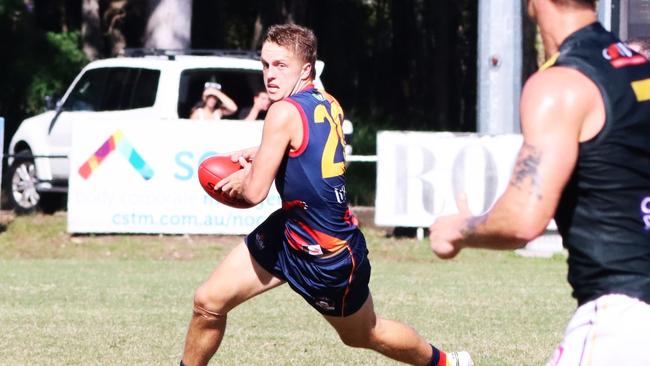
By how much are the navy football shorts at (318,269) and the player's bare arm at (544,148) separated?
2283 millimetres

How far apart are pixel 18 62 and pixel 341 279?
1938 cm

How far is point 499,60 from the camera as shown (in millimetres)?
15352

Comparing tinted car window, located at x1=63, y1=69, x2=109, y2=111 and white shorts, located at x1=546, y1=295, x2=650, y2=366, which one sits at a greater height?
white shorts, located at x1=546, y1=295, x2=650, y2=366

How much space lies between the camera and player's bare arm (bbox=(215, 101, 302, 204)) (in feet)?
18.7

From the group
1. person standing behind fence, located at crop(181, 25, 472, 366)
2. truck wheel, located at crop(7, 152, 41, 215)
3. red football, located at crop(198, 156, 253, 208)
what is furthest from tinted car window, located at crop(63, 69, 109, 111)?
person standing behind fence, located at crop(181, 25, 472, 366)

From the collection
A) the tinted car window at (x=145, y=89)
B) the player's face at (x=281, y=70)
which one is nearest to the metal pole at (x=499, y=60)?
the tinted car window at (x=145, y=89)

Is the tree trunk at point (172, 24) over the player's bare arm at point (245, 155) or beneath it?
beneath

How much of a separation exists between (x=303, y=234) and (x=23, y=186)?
37.1ft

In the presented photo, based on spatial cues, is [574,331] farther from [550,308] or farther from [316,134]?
[550,308]

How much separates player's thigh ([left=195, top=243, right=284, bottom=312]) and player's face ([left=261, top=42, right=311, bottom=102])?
2.51 feet

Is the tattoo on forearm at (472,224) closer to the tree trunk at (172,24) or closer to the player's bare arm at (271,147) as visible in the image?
the player's bare arm at (271,147)

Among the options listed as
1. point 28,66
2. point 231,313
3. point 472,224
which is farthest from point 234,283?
point 28,66

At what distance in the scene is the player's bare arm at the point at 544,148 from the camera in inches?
145

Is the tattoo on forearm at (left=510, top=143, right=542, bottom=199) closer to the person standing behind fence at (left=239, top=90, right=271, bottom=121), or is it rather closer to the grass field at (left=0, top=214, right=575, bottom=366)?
the grass field at (left=0, top=214, right=575, bottom=366)
